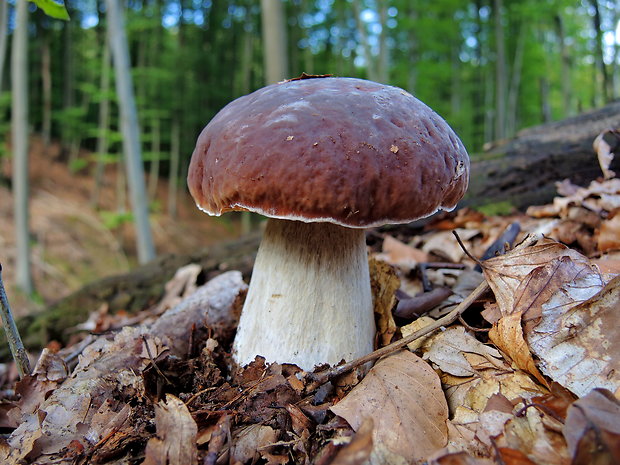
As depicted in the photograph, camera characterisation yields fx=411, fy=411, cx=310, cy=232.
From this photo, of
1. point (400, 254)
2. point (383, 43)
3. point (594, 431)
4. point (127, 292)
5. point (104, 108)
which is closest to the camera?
point (594, 431)

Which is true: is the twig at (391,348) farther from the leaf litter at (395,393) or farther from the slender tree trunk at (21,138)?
the slender tree trunk at (21,138)

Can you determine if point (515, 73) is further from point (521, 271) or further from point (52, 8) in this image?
point (52, 8)

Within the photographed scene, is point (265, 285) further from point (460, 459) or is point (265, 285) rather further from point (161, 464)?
point (460, 459)

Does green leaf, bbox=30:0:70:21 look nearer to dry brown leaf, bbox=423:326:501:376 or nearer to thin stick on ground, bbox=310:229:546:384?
thin stick on ground, bbox=310:229:546:384

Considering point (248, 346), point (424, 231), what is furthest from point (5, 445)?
point (424, 231)

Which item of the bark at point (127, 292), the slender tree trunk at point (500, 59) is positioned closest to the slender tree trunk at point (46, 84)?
the bark at point (127, 292)

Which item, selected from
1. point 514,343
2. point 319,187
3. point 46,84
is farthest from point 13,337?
point 46,84

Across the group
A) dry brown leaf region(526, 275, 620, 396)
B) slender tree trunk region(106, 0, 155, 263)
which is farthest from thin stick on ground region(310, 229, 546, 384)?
slender tree trunk region(106, 0, 155, 263)
